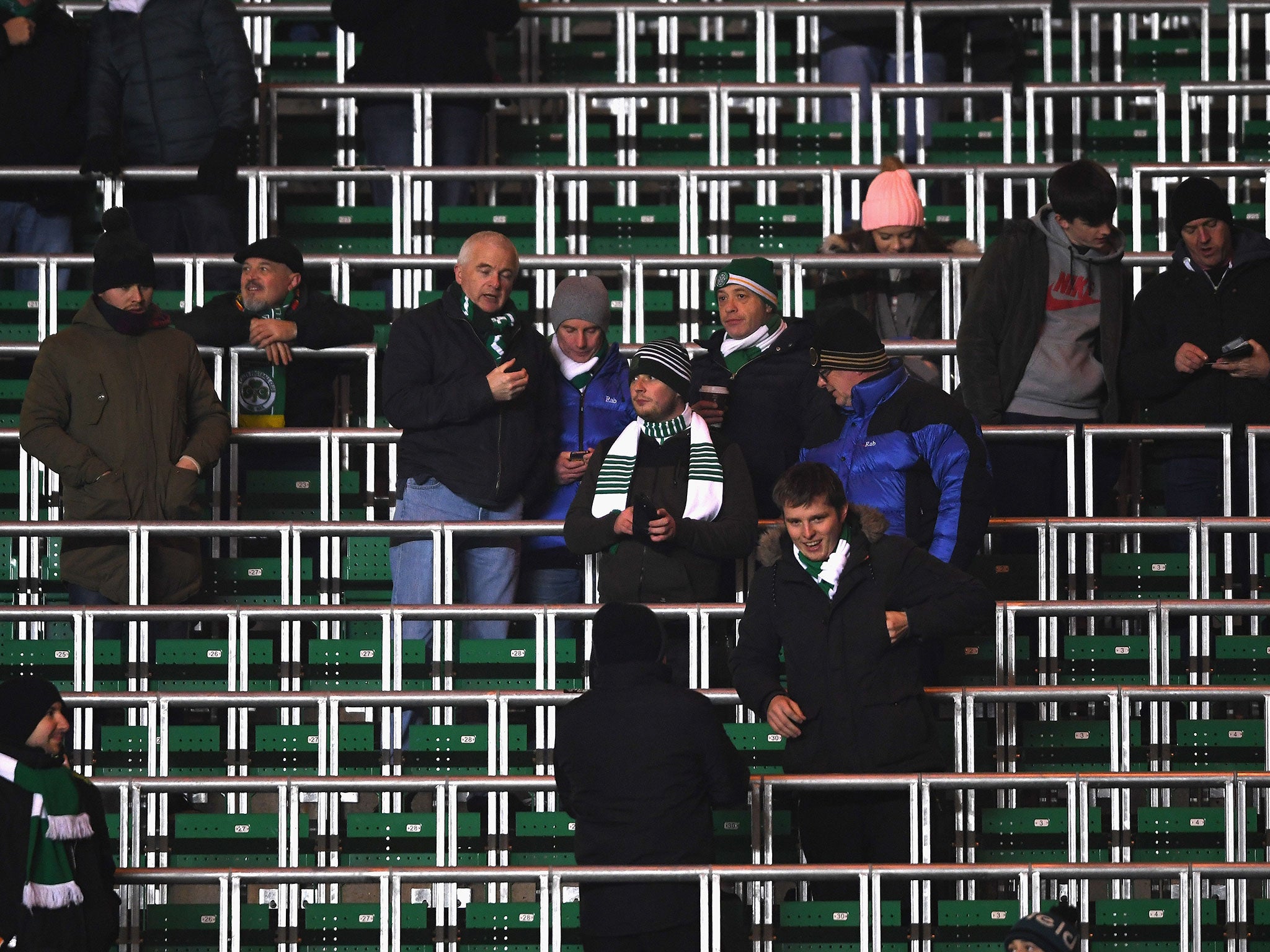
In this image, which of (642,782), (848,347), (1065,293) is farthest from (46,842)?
(1065,293)

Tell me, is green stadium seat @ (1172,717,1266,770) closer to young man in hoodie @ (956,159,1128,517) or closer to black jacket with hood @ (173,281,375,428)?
young man in hoodie @ (956,159,1128,517)

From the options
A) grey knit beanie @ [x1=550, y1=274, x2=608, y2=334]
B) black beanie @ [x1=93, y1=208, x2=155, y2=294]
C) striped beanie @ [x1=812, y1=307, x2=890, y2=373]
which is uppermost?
black beanie @ [x1=93, y1=208, x2=155, y2=294]

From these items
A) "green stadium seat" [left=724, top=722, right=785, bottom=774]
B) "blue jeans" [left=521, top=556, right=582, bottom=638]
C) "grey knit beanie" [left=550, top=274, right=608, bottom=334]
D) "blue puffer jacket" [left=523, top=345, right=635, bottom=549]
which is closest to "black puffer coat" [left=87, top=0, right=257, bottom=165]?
"grey knit beanie" [left=550, top=274, right=608, bottom=334]

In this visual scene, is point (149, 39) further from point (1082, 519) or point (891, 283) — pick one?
point (1082, 519)

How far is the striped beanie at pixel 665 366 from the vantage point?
25.1 ft

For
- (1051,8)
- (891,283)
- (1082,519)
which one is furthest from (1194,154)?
(1082,519)

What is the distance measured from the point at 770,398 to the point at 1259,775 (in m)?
2.24

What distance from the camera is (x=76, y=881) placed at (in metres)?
6.29

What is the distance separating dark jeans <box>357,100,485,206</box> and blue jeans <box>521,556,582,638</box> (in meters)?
2.73

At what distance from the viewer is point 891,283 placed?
9445 mm

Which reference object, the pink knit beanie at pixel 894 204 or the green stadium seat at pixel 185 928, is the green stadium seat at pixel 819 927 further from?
the pink knit beanie at pixel 894 204

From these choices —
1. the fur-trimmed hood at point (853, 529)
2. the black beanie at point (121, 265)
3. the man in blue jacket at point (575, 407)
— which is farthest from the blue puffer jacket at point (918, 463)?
the black beanie at point (121, 265)

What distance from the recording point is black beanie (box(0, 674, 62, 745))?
634 centimetres

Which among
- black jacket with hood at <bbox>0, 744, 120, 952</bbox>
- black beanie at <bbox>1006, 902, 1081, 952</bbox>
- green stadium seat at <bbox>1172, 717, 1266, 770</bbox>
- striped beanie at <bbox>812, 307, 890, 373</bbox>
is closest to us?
black beanie at <bbox>1006, 902, 1081, 952</bbox>
